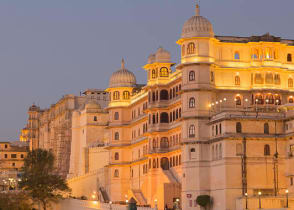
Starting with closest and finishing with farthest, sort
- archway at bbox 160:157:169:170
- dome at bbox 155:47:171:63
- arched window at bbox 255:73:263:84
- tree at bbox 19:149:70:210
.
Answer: arched window at bbox 255:73:263:84 < archway at bbox 160:157:169:170 < dome at bbox 155:47:171:63 < tree at bbox 19:149:70:210

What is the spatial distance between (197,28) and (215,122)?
11.6m

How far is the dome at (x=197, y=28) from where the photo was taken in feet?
322

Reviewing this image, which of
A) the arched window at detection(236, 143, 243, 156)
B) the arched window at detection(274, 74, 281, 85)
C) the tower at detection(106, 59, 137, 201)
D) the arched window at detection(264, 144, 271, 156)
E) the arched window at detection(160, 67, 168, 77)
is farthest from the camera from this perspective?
the tower at detection(106, 59, 137, 201)

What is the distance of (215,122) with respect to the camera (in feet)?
311

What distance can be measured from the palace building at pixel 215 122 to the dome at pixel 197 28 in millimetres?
116

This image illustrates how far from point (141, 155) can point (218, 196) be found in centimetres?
3054

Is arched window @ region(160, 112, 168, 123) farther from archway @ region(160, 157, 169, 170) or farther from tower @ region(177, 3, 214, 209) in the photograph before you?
tower @ region(177, 3, 214, 209)

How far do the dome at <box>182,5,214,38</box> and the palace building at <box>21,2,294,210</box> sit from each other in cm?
12

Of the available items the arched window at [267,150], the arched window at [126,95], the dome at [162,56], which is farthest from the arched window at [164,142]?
the arched window at [267,150]

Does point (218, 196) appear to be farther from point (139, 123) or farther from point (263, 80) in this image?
point (139, 123)

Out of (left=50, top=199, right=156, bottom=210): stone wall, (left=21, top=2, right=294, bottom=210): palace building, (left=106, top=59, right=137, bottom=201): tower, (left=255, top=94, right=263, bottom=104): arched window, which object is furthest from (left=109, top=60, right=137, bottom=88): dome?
(left=255, top=94, right=263, bottom=104): arched window

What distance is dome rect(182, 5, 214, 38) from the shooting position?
9825 centimetres

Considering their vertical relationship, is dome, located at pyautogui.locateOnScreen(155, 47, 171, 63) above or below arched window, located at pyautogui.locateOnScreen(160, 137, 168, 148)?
above

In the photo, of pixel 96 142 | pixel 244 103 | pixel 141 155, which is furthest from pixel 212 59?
pixel 96 142
